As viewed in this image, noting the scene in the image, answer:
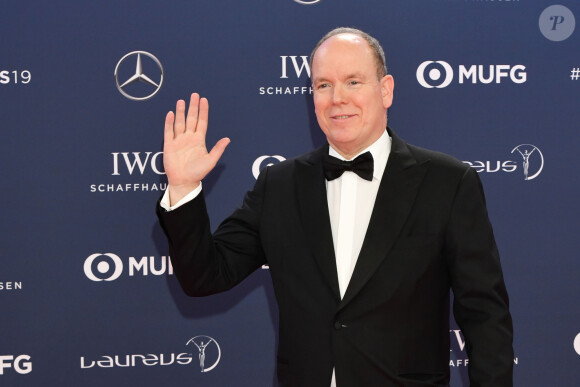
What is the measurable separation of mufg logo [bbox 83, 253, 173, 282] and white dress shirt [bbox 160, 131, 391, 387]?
1.27 m

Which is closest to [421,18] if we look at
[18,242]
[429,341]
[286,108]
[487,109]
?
[487,109]

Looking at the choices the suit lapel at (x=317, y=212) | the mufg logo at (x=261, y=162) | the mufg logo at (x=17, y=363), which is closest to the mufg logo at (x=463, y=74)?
the mufg logo at (x=261, y=162)

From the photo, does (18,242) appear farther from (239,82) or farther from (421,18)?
(421,18)

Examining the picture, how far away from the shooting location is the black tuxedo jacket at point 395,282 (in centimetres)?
191

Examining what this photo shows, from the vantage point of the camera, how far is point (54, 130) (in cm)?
306

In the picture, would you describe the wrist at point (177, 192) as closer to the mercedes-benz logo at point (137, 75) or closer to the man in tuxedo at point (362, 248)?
the man in tuxedo at point (362, 248)

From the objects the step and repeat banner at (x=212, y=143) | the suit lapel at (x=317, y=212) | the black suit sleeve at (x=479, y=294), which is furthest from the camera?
the step and repeat banner at (x=212, y=143)

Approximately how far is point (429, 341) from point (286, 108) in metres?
1.56

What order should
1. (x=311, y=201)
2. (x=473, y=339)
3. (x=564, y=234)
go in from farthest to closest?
(x=564, y=234) → (x=311, y=201) → (x=473, y=339)

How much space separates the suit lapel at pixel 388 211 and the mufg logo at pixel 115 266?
1508 millimetres

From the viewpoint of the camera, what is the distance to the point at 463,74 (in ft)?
10.5

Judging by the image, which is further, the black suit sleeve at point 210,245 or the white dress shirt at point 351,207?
the white dress shirt at point 351,207

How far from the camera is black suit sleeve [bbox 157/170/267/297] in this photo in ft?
6.42

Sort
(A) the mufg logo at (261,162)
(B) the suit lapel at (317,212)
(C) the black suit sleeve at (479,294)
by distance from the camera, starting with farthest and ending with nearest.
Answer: (A) the mufg logo at (261,162)
(B) the suit lapel at (317,212)
(C) the black suit sleeve at (479,294)
